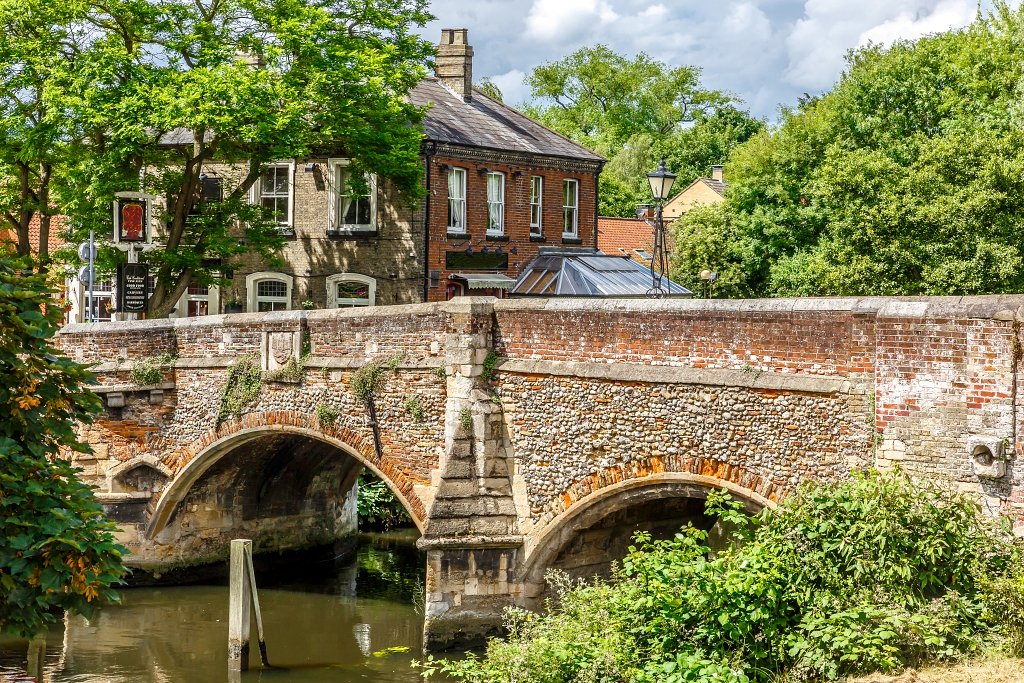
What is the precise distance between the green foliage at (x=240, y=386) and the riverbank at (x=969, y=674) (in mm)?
11957

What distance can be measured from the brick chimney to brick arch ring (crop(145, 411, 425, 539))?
14.6 metres

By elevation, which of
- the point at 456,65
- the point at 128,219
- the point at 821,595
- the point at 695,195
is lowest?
the point at 821,595

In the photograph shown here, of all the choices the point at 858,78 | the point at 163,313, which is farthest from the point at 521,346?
the point at 858,78

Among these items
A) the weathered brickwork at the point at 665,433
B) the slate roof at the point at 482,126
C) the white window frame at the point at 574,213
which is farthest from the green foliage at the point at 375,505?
the weathered brickwork at the point at 665,433

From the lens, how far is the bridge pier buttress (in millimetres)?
16750

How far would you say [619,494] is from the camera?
15.4 m

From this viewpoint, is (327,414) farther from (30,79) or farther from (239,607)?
(30,79)

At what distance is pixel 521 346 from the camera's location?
16453 millimetres

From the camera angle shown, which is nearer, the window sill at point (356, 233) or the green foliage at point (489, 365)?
the green foliage at point (489, 365)

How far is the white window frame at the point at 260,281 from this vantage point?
98.2 feet

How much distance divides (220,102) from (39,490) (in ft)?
50.9

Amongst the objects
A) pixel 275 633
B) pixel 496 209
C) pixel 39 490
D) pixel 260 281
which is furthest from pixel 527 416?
pixel 496 209

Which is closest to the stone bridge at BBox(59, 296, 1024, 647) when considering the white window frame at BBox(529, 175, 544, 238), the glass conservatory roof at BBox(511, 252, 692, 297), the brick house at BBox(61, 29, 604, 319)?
the brick house at BBox(61, 29, 604, 319)

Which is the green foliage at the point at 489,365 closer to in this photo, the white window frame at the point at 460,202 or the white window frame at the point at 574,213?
the white window frame at the point at 460,202
